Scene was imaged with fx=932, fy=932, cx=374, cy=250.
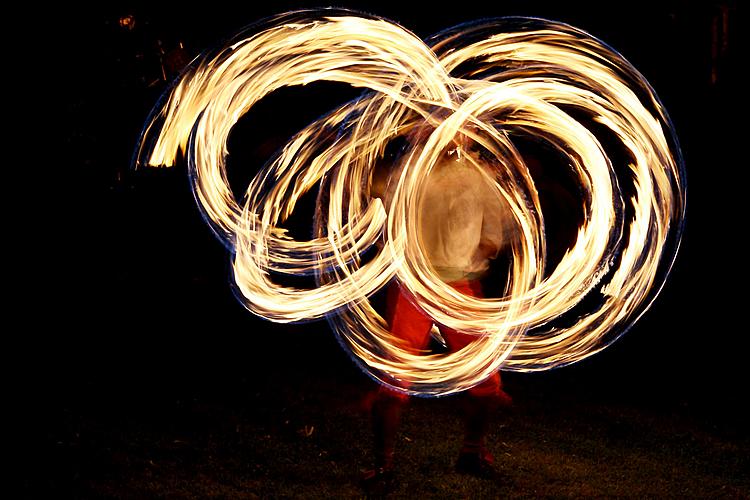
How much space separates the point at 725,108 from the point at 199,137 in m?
5.63

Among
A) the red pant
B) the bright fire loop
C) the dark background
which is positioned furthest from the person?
the dark background

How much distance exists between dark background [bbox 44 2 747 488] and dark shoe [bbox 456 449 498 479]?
2184 mm

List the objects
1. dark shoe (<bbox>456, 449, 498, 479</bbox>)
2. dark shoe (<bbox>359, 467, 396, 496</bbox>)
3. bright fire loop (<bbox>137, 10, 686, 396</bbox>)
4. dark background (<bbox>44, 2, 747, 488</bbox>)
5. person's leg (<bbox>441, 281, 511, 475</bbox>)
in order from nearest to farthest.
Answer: dark shoe (<bbox>359, 467, 396, 496</bbox>), person's leg (<bbox>441, 281, 511, 475</bbox>), dark shoe (<bbox>456, 449, 498, 479</bbox>), bright fire loop (<bbox>137, 10, 686, 396</bbox>), dark background (<bbox>44, 2, 747, 488</bbox>)

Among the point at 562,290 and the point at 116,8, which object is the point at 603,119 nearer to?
the point at 562,290

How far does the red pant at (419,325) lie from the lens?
5.30 m

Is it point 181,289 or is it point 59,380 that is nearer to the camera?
point 59,380

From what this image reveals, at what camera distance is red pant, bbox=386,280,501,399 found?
17.4 feet

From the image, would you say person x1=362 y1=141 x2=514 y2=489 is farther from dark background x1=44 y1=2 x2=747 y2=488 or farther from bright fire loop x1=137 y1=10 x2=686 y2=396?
dark background x1=44 y1=2 x2=747 y2=488

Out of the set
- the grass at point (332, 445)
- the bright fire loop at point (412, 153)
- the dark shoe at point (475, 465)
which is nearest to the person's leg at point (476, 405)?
the dark shoe at point (475, 465)

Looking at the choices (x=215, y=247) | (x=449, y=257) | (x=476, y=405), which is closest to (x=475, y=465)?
(x=476, y=405)

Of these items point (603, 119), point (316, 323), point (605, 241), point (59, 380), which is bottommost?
point (59, 380)

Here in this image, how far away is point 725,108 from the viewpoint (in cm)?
924

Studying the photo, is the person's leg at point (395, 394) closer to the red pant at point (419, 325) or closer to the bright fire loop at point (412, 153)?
the red pant at point (419, 325)

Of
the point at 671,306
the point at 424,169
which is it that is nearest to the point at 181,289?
the point at 424,169
